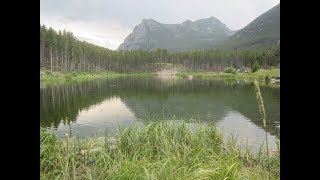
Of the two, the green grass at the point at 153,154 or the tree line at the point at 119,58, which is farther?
the tree line at the point at 119,58

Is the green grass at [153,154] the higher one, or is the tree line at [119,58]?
the tree line at [119,58]

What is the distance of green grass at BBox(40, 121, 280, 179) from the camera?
5484 mm

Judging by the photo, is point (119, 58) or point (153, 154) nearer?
point (153, 154)

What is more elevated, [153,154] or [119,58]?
[119,58]

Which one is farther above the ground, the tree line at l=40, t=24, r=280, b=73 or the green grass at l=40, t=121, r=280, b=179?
the tree line at l=40, t=24, r=280, b=73

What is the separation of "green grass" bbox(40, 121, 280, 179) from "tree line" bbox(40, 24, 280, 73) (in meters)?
76.0

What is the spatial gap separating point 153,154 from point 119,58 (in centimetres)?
12935

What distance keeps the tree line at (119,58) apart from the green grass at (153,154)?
Result: 76.0 metres

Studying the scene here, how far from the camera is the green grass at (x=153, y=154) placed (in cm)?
548

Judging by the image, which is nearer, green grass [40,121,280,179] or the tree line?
green grass [40,121,280,179]

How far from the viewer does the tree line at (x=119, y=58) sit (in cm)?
8806

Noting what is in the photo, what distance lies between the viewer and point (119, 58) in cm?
13500
